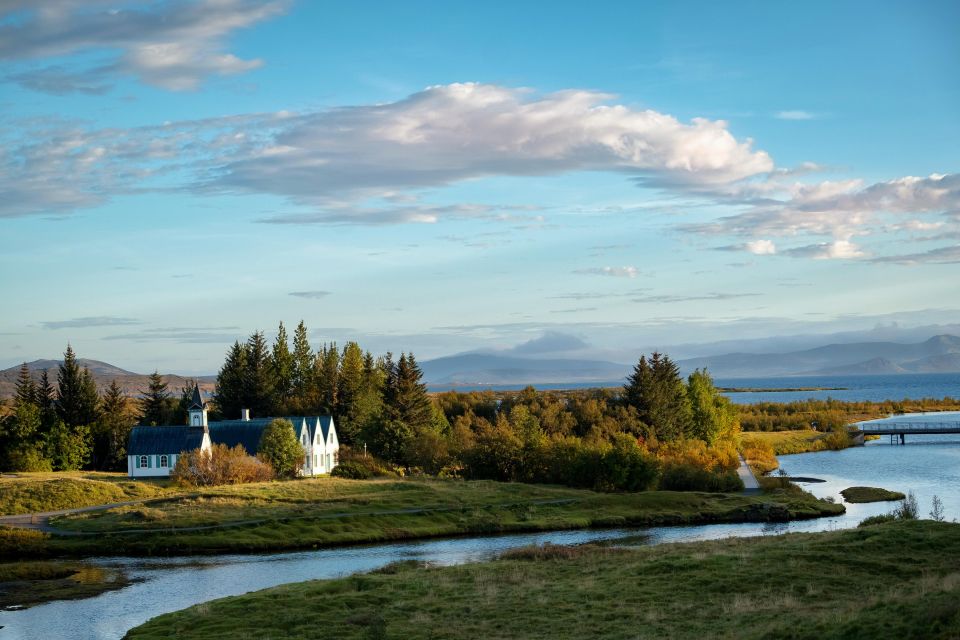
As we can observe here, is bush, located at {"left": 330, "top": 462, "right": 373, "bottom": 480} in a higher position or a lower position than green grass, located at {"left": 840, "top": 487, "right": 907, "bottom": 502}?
higher

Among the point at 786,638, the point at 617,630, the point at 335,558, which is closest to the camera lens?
the point at 786,638

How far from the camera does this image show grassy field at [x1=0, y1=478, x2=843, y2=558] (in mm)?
58719

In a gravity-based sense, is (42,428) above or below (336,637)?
above

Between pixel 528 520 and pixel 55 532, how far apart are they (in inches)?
1254

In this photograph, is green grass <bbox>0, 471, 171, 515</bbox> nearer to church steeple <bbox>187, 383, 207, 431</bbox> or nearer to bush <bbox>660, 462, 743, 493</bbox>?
church steeple <bbox>187, 383, 207, 431</bbox>

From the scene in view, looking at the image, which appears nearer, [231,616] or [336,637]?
[336,637]

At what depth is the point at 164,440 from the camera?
296ft

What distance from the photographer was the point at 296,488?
7775 cm

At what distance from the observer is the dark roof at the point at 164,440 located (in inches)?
3531

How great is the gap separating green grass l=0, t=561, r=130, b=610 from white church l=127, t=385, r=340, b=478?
3745 centimetres

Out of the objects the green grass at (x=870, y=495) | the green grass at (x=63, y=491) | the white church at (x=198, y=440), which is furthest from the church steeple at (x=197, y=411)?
the green grass at (x=870, y=495)

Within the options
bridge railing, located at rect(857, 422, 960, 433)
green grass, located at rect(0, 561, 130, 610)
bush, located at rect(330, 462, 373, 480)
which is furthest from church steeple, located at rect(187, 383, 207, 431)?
bridge railing, located at rect(857, 422, 960, 433)

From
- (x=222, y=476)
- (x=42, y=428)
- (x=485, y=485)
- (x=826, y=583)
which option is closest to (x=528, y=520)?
(x=485, y=485)

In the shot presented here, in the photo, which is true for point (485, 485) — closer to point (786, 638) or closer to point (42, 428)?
point (42, 428)
